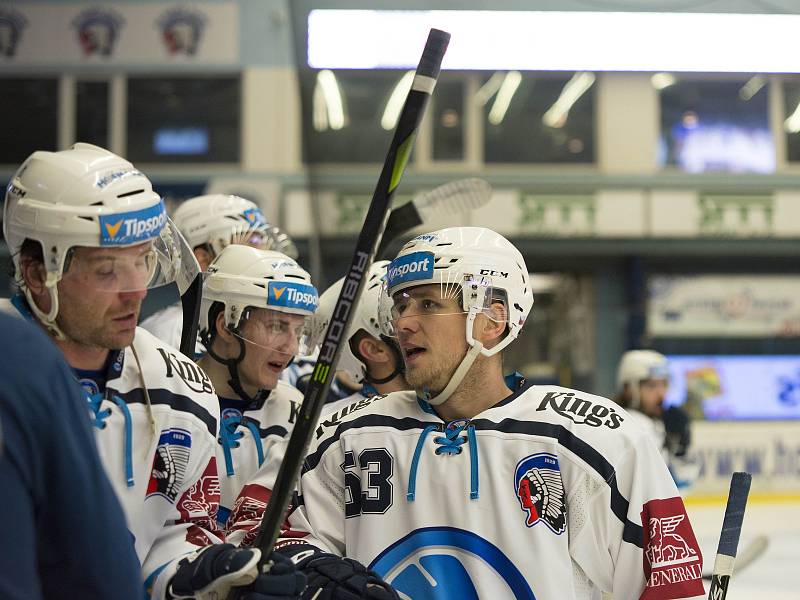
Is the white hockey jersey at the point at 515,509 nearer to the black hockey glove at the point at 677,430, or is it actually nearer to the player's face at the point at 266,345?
the player's face at the point at 266,345

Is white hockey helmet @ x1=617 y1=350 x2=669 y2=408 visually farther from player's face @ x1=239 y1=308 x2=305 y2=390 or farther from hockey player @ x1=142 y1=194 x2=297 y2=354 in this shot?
player's face @ x1=239 y1=308 x2=305 y2=390

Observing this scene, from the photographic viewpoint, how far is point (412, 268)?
200 cm

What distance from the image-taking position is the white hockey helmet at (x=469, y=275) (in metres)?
1.98

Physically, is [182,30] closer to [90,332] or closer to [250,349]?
[250,349]

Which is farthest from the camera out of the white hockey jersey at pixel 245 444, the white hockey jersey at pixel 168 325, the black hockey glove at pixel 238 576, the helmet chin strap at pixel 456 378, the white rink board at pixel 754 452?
the white rink board at pixel 754 452

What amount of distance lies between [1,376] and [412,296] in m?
1.18

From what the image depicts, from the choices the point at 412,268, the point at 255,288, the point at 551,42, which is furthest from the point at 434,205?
the point at 551,42

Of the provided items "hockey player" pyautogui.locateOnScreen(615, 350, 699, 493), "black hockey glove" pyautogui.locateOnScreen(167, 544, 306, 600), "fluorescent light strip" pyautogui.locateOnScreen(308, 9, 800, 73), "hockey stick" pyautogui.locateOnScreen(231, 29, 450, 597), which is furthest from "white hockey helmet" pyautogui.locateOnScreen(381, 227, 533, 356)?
"fluorescent light strip" pyautogui.locateOnScreen(308, 9, 800, 73)

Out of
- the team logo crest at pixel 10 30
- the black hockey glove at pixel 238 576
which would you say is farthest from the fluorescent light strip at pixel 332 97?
the black hockey glove at pixel 238 576

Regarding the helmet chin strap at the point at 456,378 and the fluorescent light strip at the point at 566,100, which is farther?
the fluorescent light strip at the point at 566,100

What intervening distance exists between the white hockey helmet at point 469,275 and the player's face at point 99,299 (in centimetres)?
51

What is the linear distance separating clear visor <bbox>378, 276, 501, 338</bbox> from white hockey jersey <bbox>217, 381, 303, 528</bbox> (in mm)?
555

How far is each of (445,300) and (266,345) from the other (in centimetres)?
64

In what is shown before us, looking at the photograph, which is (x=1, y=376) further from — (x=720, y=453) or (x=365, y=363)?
(x=720, y=453)
